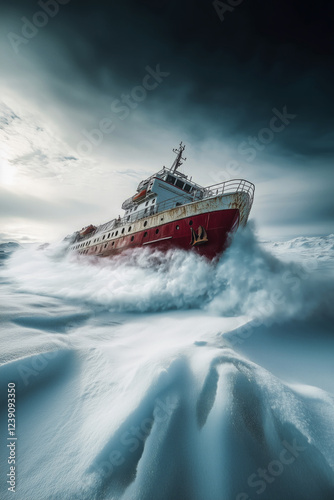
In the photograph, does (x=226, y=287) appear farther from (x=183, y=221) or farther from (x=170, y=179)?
(x=170, y=179)

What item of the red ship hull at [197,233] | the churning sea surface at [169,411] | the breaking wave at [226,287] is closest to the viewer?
the churning sea surface at [169,411]

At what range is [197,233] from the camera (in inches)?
374

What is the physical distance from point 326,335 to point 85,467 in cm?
595

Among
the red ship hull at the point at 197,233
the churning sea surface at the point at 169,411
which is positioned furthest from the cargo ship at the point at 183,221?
the churning sea surface at the point at 169,411

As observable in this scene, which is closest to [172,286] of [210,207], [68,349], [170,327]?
[170,327]

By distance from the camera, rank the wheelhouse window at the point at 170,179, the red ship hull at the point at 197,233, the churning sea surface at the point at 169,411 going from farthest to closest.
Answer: the wheelhouse window at the point at 170,179, the red ship hull at the point at 197,233, the churning sea surface at the point at 169,411

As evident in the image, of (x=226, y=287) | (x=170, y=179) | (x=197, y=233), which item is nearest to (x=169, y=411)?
(x=226, y=287)

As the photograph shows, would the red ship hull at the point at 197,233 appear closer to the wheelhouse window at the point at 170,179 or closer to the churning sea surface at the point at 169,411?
the churning sea surface at the point at 169,411

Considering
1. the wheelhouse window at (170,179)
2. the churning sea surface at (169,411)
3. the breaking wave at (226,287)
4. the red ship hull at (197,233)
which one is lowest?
the churning sea surface at (169,411)

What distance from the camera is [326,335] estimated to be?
483 cm

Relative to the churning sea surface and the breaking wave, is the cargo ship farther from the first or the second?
the churning sea surface

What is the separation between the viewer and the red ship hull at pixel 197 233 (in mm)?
8883

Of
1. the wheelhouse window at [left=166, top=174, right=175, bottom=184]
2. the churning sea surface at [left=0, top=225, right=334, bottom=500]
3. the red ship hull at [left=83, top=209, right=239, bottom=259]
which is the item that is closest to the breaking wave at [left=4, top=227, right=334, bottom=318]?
the red ship hull at [left=83, top=209, right=239, bottom=259]

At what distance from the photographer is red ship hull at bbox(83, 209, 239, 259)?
888cm
